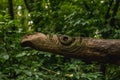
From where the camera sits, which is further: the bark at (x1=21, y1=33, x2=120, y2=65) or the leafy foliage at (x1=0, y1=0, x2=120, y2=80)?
the leafy foliage at (x1=0, y1=0, x2=120, y2=80)

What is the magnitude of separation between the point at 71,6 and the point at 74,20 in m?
0.66

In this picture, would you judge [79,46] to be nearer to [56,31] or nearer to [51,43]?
[51,43]

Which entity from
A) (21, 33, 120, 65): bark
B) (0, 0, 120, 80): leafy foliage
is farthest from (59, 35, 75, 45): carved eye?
(0, 0, 120, 80): leafy foliage

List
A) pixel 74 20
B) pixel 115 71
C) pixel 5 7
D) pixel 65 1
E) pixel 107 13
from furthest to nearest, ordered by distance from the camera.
A: 1. pixel 5 7
2. pixel 65 1
3. pixel 107 13
4. pixel 115 71
5. pixel 74 20

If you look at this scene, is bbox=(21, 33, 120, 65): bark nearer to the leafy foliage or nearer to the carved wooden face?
the carved wooden face

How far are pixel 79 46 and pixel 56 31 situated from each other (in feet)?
5.81

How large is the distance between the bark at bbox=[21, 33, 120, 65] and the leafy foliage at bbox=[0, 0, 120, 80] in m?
0.45

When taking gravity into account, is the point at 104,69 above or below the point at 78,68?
below

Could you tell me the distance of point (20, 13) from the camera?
6.03 metres

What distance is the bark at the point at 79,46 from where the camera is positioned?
208 centimetres

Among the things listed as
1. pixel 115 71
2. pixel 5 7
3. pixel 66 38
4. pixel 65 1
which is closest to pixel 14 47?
pixel 66 38

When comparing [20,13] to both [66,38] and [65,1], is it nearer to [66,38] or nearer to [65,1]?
[65,1]

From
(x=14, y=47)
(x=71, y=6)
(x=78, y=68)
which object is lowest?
(x=78, y=68)

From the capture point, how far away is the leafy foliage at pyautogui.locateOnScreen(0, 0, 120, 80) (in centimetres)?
263
